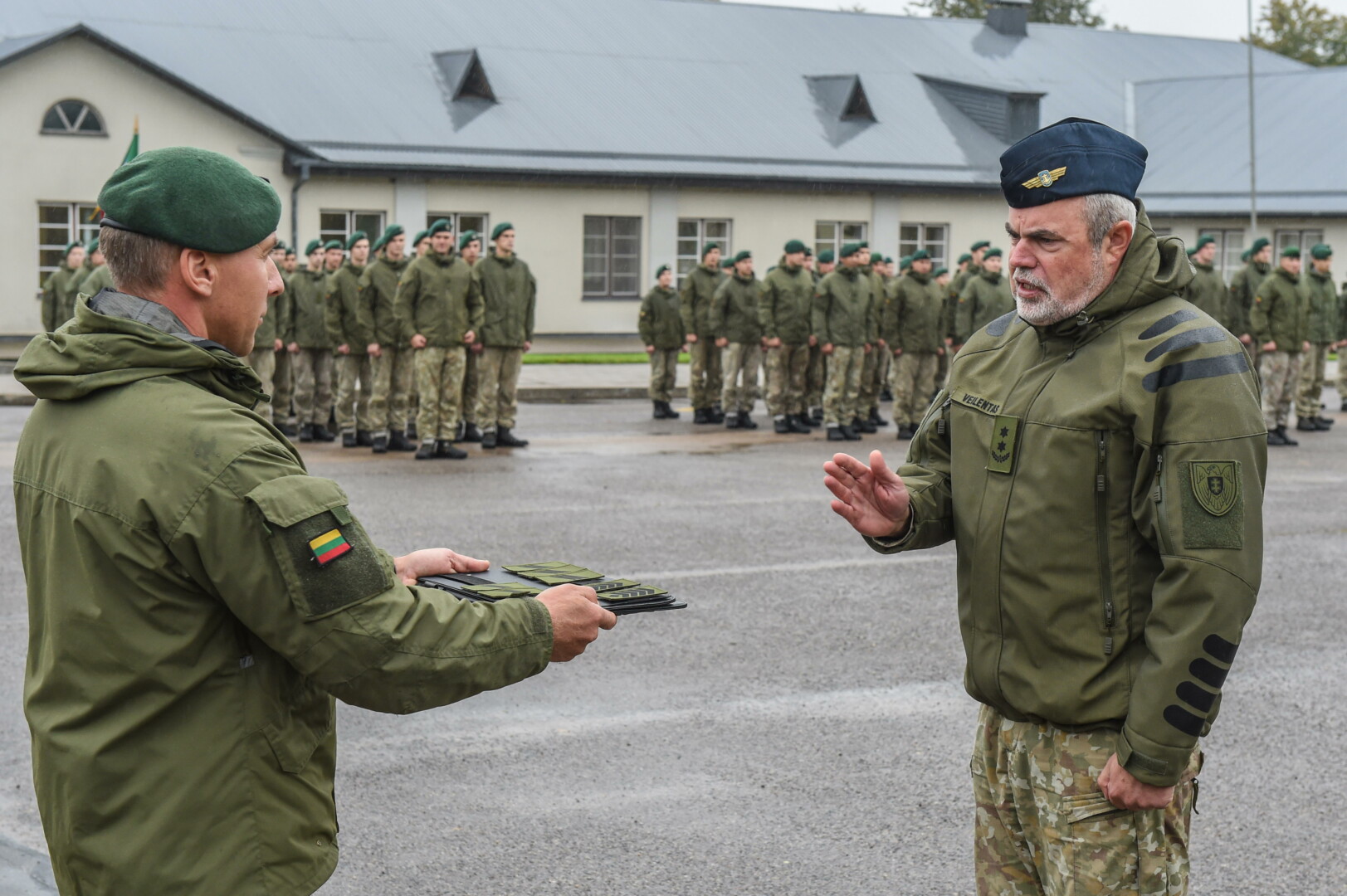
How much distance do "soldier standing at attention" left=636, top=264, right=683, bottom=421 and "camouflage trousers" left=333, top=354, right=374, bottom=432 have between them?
4.41 m

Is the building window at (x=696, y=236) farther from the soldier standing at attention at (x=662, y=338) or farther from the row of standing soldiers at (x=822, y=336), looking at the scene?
the row of standing soldiers at (x=822, y=336)

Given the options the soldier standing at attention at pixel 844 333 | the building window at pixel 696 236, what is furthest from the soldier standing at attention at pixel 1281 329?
the building window at pixel 696 236

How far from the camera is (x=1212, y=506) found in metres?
Result: 2.99

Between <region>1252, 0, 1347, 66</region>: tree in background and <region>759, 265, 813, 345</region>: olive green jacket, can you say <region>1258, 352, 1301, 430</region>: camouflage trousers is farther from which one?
<region>1252, 0, 1347, 66</region>: tree in background

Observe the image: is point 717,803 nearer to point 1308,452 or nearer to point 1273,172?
point 1308,452

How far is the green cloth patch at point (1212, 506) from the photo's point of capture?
9.78 feet

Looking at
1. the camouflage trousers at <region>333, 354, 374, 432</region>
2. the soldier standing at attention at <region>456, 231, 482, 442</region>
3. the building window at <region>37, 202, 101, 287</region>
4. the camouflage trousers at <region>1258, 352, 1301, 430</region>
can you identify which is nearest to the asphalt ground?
the soldier standing at attention at <region>456, 231, 482, 442</region>

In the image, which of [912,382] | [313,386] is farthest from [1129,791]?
Answer: [912,382]

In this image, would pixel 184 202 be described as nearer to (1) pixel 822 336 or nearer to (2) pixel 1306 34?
(1) pixel 822 336

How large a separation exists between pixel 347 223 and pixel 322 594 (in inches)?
1149

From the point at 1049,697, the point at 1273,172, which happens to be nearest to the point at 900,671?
the point at 1049,697

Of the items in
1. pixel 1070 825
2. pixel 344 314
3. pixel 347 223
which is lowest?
pixel 1070 825

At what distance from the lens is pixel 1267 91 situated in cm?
4094

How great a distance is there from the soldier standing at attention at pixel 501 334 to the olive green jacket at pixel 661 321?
380 cm
